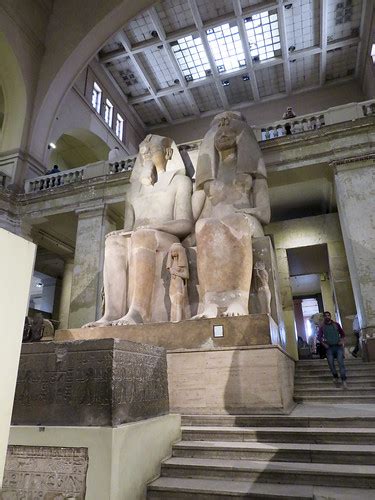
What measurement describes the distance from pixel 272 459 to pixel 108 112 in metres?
16.8

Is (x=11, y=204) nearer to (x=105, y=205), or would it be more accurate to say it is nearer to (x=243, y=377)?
(x=105, y=205)

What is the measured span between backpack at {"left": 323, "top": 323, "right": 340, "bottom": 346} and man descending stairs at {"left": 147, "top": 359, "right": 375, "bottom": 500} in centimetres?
238

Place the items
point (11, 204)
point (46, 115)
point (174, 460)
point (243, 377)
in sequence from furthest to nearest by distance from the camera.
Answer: point (46, 115), point (11, 204), point (243, 377), point (174, 460)

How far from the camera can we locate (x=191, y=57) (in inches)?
592

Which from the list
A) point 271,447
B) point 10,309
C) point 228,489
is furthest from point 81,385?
point 271,447

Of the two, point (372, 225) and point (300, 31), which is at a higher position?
point (300, 31)

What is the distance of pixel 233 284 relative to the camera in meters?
3.94

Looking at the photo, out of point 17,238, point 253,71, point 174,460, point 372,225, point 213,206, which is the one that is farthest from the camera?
point 253,71

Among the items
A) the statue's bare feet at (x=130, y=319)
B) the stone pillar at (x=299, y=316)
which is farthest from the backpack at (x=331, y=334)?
the stone pillar at (x=299, y=316)

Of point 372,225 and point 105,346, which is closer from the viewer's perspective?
point 105,346

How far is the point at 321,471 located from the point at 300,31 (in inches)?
617

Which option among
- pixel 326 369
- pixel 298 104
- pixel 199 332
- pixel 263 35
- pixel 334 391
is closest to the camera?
pixel 199 332

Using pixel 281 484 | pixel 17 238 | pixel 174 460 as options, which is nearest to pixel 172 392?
pixel 174 460

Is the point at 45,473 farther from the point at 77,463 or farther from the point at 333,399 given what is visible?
the point at 333,399
